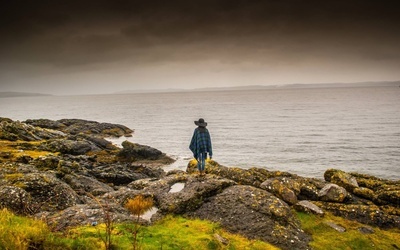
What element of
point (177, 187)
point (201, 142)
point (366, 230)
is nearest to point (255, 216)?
point (177, 187)

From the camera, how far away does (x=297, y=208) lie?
16.8m

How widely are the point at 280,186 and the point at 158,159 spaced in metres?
33.6

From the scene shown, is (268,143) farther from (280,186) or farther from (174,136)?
(280,186)

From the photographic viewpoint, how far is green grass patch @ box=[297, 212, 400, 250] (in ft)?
45.1

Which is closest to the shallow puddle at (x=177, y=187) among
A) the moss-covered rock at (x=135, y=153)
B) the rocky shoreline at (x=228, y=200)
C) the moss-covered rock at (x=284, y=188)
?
the rocky shoreline at (x=228, y=200)

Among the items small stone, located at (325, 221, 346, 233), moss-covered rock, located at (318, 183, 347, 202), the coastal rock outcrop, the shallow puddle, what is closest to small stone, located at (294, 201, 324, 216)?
small stone, located at (325, 221, 346, 233)

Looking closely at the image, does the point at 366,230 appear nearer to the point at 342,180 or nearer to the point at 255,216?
the point at 255,216

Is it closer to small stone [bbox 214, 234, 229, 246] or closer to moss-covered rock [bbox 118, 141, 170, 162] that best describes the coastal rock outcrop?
moss-covered rock [bbox 118, 141, 170, 162]

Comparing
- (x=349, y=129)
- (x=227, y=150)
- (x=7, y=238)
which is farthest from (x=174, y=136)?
(x=7, y=238)

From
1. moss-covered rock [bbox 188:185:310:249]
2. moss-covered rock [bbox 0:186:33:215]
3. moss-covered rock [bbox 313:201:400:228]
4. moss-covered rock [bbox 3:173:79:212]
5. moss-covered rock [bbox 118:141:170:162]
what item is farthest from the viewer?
moss-covered rock [bbox 118:141:170:162]

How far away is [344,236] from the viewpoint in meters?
14.6

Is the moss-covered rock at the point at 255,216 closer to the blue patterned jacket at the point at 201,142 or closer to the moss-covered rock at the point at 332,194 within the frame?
the blue patterned jacket at the point at 201,142

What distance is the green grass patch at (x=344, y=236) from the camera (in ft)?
45.1

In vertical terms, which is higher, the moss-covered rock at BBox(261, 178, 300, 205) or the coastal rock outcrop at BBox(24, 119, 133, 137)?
the moss-covered rock at BBox(261, 178, 300, 205)
